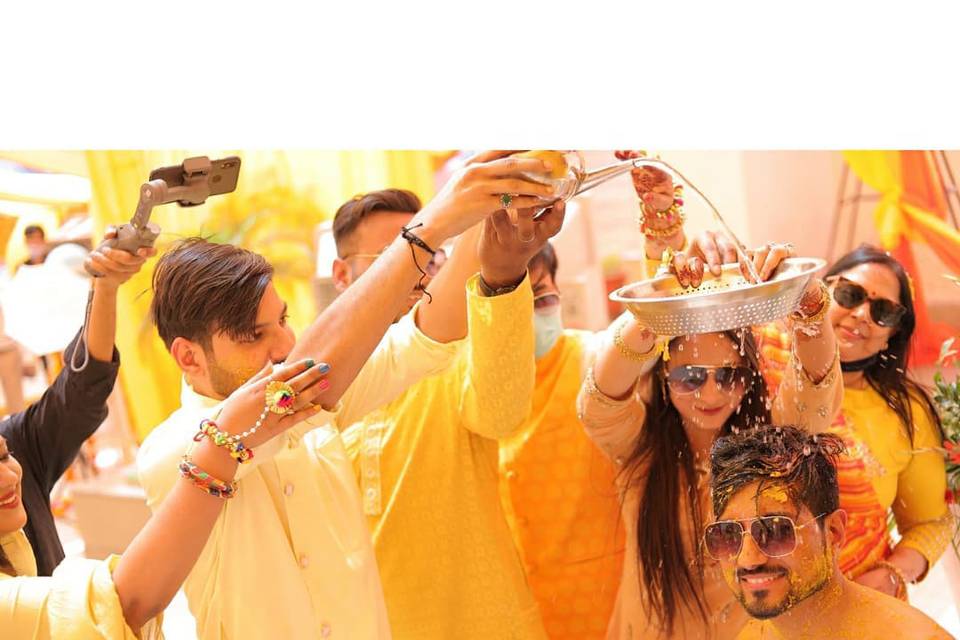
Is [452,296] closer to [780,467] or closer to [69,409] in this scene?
[780,467]

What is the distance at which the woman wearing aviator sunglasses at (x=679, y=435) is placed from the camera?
6.25 ft

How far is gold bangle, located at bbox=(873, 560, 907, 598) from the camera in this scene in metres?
2.17

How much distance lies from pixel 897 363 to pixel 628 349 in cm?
81

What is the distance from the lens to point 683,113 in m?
1.75

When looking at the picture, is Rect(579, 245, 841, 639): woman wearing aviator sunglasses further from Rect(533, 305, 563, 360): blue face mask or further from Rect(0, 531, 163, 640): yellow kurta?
Rect(0, 531, 163, 640): yellow kurta

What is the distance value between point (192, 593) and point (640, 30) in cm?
116

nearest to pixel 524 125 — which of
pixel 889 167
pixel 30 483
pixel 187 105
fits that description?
pixel 187 105

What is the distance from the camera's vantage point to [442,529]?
2.08 metres

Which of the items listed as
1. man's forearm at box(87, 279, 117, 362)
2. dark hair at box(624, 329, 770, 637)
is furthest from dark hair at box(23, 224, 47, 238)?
dark hair at box(624, 329, 770, 637)

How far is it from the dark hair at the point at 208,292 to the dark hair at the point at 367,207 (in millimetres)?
494

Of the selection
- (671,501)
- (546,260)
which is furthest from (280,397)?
(546,260)

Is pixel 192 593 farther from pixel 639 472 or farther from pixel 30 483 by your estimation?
pixel 639 472

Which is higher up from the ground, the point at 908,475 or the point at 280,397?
the point at 280,397

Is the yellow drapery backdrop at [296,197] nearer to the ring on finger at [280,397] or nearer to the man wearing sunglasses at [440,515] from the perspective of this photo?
the man wearing sunglasses at [440,515]
